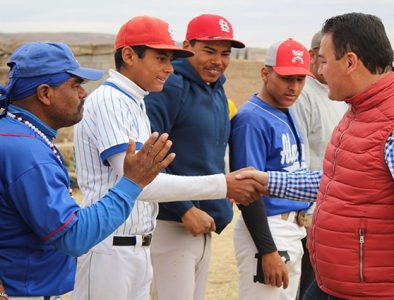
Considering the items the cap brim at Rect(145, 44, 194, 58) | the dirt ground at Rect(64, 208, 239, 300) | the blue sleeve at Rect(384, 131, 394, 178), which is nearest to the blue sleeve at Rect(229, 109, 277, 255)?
the cap brim at Rect(145, 44, 194, 58)

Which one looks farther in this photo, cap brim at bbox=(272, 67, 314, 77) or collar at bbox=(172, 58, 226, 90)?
cap brim at bbox=(272, 67, 314, 77)

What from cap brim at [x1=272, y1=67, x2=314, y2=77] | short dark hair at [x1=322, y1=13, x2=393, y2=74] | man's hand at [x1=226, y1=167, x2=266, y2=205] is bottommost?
man's hand at [x1=226, y1=167, x2=266, y2=205]

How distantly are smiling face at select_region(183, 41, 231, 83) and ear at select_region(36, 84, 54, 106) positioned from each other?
1474mm

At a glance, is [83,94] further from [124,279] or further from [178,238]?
[178,238]

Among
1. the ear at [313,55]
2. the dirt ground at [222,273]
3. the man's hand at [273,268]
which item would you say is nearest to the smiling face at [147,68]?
the man's hand at [273,268]

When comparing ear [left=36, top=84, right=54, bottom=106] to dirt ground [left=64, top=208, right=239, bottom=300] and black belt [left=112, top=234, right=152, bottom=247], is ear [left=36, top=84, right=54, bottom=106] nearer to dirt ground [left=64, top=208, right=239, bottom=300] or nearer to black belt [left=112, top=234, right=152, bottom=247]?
black belt [left=112, top=234, right=152, bottom=247]

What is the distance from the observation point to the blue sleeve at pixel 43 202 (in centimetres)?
273

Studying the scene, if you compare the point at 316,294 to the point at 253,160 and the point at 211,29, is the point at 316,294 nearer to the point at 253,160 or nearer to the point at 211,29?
the point at 253,160

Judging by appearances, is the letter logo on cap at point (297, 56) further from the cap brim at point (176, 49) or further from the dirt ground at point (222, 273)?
the dirt ground at point (222, 273)

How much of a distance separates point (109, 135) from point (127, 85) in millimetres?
371

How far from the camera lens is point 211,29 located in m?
4.39

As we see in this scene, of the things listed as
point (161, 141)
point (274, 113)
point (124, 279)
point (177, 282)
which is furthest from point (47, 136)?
point (274, 113)

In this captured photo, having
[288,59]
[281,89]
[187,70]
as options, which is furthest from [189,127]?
[288,59]

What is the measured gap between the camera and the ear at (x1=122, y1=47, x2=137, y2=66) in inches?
151
